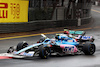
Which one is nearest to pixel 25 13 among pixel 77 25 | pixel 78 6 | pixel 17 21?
pixel 17 21

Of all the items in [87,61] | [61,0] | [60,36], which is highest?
[61,0]

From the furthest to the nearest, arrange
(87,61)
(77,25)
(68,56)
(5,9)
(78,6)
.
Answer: (78,6) < (77,25) < (5,9) < (68,56) < (87,61)

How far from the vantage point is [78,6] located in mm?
32812

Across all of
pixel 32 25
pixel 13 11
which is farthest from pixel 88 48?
pixel 32 25

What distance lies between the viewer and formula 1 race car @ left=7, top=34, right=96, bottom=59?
1245 centimetres

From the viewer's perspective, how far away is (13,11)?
23719mm

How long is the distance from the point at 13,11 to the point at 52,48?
1124 centimetres

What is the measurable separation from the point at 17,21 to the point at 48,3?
7.33 m

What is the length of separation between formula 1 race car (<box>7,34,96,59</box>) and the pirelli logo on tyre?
10.2 m

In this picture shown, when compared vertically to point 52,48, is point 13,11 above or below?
above

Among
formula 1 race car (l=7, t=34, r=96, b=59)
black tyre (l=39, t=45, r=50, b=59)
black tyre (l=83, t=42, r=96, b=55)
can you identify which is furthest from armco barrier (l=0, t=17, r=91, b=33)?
black tyre (l=39, t=45, r=50, b=59)

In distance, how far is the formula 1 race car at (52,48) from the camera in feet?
40.9

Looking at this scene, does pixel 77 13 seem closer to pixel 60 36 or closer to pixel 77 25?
pixel 77 25

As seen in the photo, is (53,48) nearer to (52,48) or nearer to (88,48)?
(52,48)
